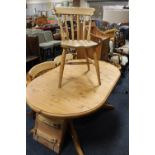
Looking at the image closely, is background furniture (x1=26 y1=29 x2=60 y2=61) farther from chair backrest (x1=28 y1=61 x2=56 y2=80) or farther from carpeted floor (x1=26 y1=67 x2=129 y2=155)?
carpeted floor (x1=26 y1=67 x2=129 y2=155)

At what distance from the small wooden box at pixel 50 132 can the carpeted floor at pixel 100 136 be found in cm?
6

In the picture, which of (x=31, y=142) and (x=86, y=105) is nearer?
(x=86, y=105)

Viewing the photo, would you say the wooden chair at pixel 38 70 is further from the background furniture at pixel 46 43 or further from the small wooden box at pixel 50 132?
the background furniture at pixel 46 43

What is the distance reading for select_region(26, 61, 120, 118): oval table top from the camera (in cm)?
148

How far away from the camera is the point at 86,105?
5.02 ft

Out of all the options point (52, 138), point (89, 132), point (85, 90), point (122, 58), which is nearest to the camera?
point (85, 90)

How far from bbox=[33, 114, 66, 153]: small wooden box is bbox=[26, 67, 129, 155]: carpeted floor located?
2.3 inches

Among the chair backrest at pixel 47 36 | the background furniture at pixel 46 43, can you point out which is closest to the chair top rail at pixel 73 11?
the background furniture at pixel 46 43
